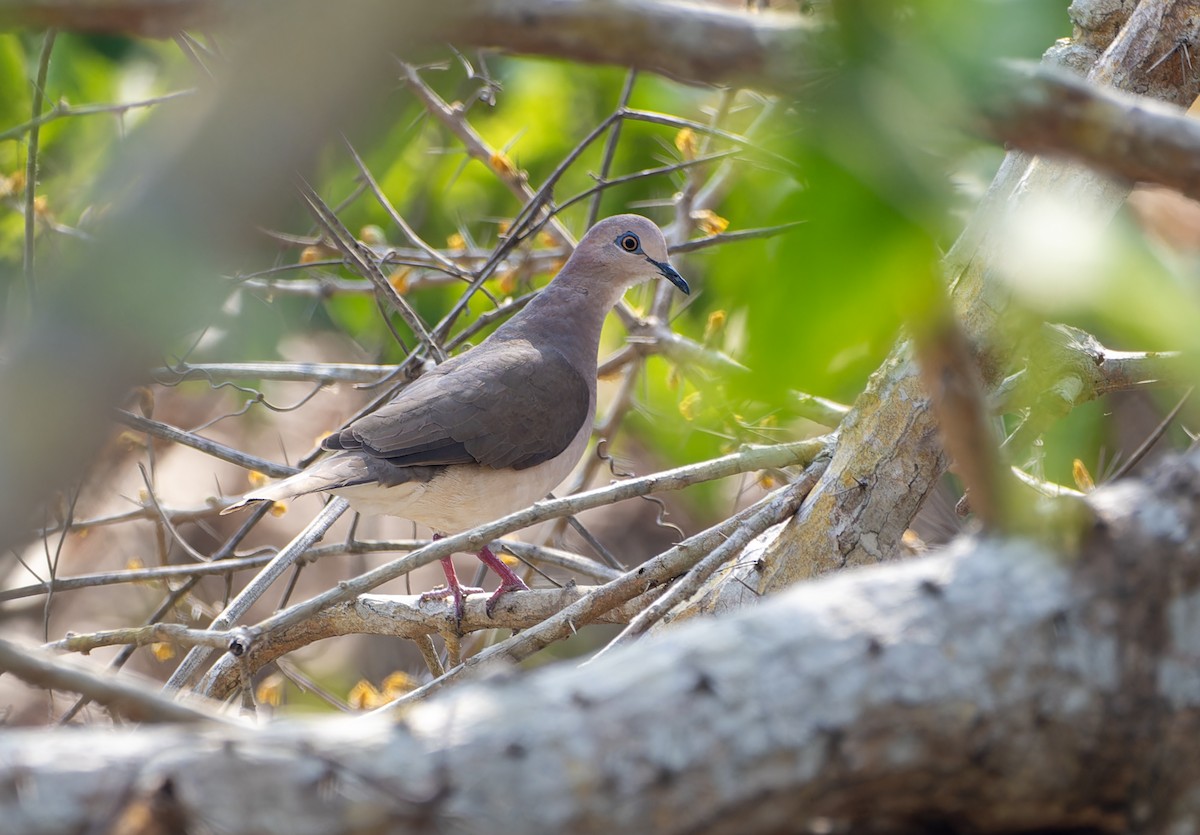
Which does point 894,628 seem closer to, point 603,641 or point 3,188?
point 3,188

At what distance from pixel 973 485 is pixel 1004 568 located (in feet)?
0.38

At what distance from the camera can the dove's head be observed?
16.5ft

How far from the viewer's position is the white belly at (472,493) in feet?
14.9

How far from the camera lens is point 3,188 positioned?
4883 millimetres

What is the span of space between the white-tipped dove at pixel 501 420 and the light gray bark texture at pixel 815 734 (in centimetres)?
280

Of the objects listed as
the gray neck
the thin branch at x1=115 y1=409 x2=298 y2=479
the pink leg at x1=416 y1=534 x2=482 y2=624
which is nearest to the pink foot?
the pink leg at x1=416 y1=534 x2=482 y2=624

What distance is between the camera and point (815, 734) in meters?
1.31

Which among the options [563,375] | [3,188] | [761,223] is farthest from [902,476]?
[3,188]

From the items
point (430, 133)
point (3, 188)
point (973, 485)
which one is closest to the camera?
point (973, 485)

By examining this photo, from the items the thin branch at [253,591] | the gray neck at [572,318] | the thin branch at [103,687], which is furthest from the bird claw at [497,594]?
the thin branch at [103,687]

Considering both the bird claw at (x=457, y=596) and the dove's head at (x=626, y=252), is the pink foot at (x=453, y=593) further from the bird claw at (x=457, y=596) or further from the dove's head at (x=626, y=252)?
the dove's head at (x=626, y=252)

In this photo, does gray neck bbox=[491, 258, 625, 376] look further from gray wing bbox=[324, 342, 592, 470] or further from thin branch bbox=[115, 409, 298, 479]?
thin branch bbox=[115, 409, 298, 479]

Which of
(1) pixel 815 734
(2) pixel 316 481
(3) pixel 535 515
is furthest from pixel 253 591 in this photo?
(1) pixel 815 734

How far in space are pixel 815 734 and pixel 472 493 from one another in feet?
11.3
